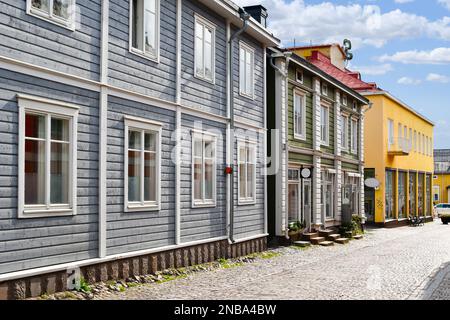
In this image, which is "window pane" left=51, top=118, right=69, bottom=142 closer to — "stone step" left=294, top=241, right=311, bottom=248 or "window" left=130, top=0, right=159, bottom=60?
"window" left=130, top=0, right=159, bottom=60

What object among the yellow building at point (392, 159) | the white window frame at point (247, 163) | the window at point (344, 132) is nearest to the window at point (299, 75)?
the white window frame at point (247, 163)

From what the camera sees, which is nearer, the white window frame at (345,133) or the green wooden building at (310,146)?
the green wooden building at (310,146)

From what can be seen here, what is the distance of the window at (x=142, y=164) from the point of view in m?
12.4

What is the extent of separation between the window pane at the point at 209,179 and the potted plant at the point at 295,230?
238 inches

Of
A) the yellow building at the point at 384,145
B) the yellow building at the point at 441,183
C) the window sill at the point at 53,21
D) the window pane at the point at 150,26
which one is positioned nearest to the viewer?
the window sill at the point at 53,21

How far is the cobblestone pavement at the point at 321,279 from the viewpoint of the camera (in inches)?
441

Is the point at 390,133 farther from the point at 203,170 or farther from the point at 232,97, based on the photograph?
the point at 203,170

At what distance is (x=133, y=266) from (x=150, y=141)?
2602 millimetres

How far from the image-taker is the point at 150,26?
1318 cm

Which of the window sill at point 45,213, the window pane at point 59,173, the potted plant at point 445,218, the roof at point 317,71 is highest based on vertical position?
the roof at point 317,71

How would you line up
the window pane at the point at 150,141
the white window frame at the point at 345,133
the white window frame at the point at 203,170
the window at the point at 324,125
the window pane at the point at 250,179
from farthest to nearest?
the white window frame at the point at 345,133 → the window at the point at 324,125 → the window pane at the point at 250,179 → the white window frame at the point at 203,170 → the window pane at the point at 150,141

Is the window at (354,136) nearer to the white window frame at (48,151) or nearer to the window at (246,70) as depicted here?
the window at (246,70)

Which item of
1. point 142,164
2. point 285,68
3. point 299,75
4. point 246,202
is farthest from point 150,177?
point 299,75

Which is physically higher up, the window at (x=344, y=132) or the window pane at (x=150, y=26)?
the window pane at (x=150, y=26)
